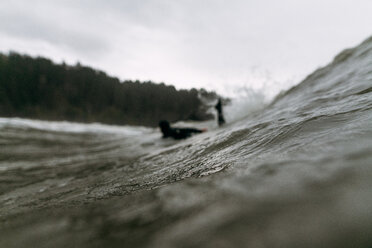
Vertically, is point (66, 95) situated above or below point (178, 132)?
above

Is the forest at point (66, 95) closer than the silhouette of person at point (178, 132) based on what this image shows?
No

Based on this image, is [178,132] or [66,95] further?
[66,95]

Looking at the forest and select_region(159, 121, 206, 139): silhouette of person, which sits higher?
the forest

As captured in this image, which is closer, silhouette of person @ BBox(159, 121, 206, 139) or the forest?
silhouette of person @ BBox(159, 121, 206, 139)

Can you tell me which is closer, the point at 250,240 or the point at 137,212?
the point at 250,240

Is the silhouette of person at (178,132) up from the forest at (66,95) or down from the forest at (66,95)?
down

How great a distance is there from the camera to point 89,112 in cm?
3009

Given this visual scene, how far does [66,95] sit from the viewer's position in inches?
1148

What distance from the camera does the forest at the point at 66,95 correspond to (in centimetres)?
2570

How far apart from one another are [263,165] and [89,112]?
3257 centimetres

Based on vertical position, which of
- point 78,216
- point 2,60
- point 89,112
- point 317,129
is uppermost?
point 2,60

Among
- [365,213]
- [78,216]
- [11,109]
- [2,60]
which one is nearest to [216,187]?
[365,213]

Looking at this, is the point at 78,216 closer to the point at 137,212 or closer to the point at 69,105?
the point at 137,212

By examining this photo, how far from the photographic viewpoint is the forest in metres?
25.7
